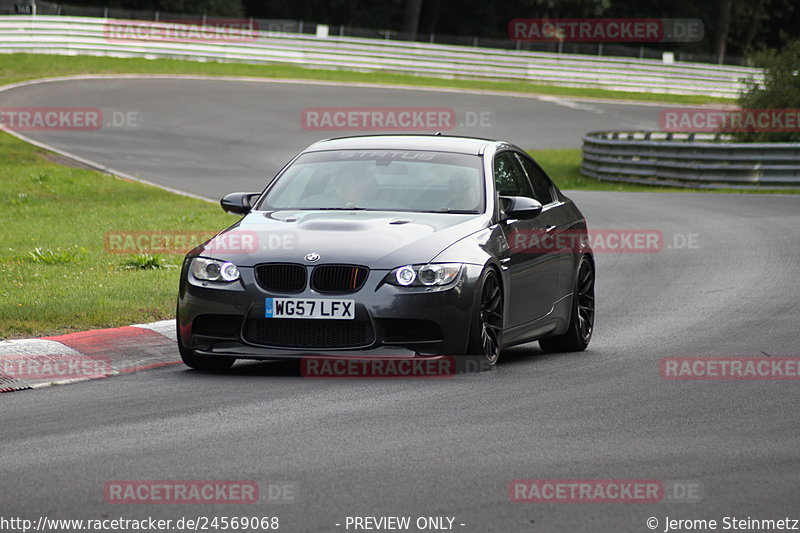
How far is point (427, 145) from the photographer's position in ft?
33.5

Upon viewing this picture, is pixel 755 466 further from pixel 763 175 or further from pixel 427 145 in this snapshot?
pixel 763 175

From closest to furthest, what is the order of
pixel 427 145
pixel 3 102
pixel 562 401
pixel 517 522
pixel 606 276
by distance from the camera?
pixel 517 522
pixel 562 401
pixel 427 145
pixel 606 276
pixel 3 102

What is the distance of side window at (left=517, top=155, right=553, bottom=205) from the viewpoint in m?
10.8

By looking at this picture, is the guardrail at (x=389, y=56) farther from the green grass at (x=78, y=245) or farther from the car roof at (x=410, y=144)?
the car roof at (x=410, y=144)

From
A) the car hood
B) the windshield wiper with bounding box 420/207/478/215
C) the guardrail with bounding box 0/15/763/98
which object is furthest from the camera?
the guardrail with bounding box 0/15/763/98

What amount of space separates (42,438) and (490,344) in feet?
11.0

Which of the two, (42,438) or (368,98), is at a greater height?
(42,438)

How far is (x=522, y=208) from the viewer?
31.5ft

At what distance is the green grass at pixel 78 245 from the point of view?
1095 cm

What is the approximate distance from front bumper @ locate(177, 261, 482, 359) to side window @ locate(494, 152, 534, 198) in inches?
56.2

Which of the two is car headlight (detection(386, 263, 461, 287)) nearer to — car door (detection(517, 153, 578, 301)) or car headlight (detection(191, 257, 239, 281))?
car headlight (detection(191, 257, 239, 281))

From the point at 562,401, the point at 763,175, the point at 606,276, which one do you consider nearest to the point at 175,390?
the point at 562,401

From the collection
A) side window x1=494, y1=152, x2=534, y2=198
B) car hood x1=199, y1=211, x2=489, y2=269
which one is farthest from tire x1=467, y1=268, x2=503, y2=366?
side window x1=494, y1=152, x2=534, y2=198

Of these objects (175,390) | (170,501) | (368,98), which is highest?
(170,501)
